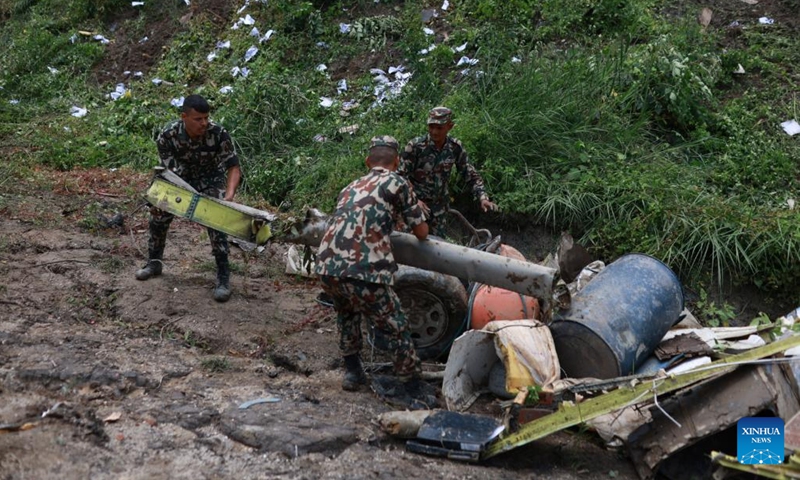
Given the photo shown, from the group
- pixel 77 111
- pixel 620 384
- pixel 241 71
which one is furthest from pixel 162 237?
pixel 77 111

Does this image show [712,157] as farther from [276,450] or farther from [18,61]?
[18,61]

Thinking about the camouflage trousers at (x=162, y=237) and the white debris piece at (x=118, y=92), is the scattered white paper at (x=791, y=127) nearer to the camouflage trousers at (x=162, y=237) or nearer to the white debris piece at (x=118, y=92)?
the camouflage trousers at (x=162, y=237)

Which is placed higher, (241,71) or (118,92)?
(241,71)

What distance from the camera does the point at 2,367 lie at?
4398 mm

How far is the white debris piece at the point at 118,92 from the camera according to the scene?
38.6 feet

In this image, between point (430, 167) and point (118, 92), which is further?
point (118, 92)

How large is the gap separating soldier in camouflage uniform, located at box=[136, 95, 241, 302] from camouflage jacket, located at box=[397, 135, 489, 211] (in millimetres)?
1431

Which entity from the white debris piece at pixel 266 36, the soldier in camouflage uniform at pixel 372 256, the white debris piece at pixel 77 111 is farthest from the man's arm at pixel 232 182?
the white debris piece at pixel 77 111

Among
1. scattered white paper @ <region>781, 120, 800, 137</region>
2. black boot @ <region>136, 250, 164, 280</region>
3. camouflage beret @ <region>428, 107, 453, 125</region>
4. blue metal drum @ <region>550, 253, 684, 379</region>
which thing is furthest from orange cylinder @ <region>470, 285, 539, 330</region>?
scattered white paper @ <region>781, 120, 800, 137</region>

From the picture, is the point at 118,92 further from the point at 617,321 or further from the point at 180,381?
the point at 617,321

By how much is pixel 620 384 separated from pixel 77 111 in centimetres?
992

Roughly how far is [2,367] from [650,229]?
17.4ft

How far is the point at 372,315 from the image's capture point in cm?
458

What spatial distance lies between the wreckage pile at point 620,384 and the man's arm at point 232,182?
7.10 feet
